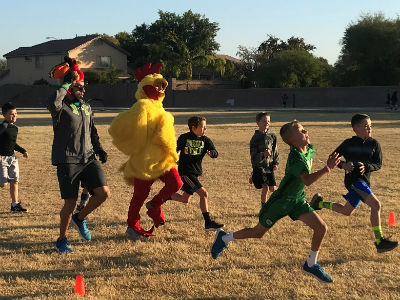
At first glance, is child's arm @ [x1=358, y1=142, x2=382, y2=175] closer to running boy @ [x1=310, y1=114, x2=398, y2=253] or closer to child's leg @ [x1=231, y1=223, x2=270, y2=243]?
running boy @ [x1=310, y1=114, x2=398, y2=253]

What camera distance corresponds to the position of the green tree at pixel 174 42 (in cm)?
7300

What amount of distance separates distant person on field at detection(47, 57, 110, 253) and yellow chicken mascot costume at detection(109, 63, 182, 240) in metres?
0.37

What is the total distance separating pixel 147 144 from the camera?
6180mm

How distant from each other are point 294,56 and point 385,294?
2477 inches

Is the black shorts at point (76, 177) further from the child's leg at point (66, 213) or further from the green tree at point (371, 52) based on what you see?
the green tree at point (371, 52)

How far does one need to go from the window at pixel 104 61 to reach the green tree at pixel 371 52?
106ft

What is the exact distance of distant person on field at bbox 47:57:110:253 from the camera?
5.85 meters

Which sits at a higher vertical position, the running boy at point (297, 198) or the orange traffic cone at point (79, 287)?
the running boy at point (297, 198)

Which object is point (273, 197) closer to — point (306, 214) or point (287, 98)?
point (306, 214)

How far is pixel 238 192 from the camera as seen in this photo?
951 cm

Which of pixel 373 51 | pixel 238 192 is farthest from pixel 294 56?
pixel 238 192

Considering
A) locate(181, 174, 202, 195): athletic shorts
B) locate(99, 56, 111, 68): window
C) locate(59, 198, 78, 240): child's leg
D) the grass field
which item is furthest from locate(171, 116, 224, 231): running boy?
locate(99, 56, 111, 68): window

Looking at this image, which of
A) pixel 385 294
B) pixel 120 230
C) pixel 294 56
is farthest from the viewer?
pixel 294 56

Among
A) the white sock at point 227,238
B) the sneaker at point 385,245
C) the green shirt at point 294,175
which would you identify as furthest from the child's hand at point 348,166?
the white sock at point 227,238
